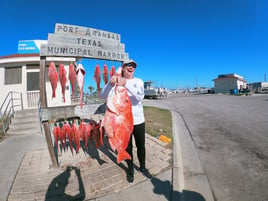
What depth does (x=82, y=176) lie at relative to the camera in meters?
2.41

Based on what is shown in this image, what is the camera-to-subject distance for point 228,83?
1452 inches

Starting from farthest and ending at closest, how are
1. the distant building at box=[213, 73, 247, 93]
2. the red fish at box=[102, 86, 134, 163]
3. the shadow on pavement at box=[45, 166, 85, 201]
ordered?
1. the distant building at box=[213, 73, 247, 93]
2. the shadow on pavement at box=[45, 166, 85, 201]
3. the red fish at box=[102, 86, 134, 163]

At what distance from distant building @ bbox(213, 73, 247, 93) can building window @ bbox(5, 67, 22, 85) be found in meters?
41.1

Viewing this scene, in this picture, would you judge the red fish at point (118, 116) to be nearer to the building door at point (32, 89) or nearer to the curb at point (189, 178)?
the curb at point (189, 178)

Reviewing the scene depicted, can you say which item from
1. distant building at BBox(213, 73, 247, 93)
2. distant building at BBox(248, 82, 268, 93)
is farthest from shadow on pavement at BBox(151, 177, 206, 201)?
distant building at BBox(248, 82, 268, 93)

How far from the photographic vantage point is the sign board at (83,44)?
2.35 meters

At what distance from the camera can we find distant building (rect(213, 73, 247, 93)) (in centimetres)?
3535

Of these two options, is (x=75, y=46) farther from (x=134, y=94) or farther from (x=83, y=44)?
(x=134, y=94)

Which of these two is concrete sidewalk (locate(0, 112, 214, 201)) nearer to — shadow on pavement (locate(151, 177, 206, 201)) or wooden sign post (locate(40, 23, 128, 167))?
shadow on pavement (locate(151, 177, 206, 201))

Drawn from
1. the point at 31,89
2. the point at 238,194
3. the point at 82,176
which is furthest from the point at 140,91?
the point at 31,89

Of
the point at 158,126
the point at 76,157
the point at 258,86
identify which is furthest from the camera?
the point at 258,86

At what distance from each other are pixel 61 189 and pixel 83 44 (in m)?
2.54

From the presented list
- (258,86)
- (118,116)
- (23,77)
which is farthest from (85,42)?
(258,86)

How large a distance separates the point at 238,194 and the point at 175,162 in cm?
109
